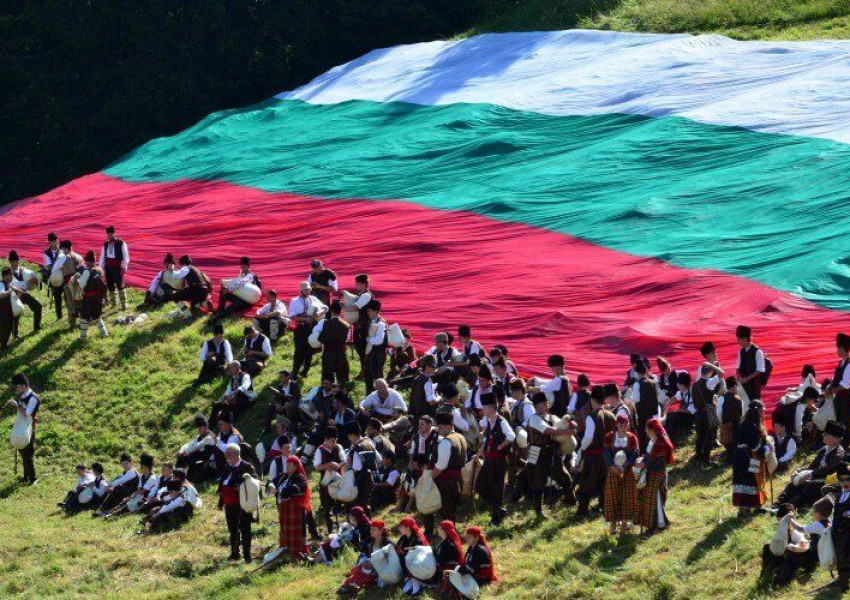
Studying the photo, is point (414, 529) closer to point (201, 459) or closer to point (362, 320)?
point (201, 459)

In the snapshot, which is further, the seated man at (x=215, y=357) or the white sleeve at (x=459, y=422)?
the seated man at (x=215, y=357)

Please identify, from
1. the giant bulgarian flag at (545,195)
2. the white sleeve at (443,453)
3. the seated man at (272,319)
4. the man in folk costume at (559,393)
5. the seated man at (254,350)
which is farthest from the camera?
the seated man at (272,319)

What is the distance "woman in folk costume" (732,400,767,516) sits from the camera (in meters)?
14.6

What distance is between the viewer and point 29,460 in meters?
20.5

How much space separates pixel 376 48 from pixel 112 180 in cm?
898

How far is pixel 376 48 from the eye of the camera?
38500 millimetres

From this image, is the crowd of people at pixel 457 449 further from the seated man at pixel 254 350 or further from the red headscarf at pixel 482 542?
the seated man at pixel 254 350

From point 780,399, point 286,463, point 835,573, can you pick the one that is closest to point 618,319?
point 780,399

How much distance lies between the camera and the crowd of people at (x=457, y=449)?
48.0 feet

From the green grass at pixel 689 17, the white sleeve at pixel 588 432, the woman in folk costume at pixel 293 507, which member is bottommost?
the woman in folk costume at pixel 293 507

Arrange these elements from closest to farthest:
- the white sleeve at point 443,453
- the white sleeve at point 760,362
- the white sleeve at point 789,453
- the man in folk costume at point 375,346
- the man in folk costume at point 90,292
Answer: the white sleeve at point 443,453 → the white sleeve at point 789,453 → the white sleeve at point 760,362 → the man in folk costume at point 375,346 → the man in folk costume at point 90,292

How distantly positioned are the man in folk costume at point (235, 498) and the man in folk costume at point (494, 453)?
Answer: 8.47 ft

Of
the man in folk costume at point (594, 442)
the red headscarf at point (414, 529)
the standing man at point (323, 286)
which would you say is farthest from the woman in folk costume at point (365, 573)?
the standing man at point (323, 286)

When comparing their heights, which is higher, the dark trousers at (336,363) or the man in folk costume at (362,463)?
the dark trousers at (336,363)
